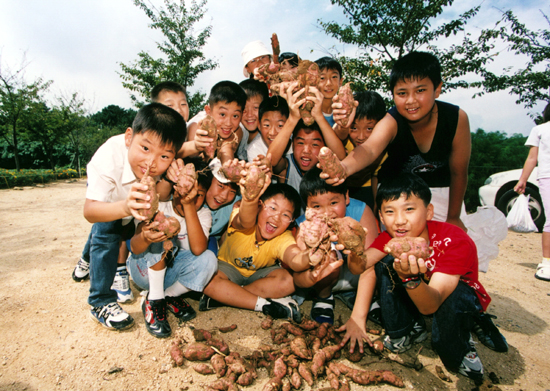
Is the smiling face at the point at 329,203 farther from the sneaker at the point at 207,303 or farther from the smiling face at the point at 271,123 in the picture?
the sneaker at the point at 207,303

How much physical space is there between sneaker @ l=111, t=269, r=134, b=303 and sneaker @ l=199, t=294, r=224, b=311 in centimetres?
69

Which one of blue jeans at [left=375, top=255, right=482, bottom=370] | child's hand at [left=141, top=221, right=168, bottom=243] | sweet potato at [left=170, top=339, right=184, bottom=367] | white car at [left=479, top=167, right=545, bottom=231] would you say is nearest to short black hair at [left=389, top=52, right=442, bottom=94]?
blue jeans at [left=375, top=255, right=482, bottom=370]

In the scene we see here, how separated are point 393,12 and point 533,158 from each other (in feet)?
14.3

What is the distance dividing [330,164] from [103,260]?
191 cm

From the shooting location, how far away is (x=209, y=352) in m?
1.92

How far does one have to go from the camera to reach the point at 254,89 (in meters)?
3.52

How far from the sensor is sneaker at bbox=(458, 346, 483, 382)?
1.83m

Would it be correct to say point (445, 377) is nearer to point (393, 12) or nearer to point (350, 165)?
point (350, 165)

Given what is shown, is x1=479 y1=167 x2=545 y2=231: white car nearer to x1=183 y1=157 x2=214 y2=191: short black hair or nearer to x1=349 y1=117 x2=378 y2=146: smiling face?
x1=349 y1=117 x2=378 y2=146: smiling face

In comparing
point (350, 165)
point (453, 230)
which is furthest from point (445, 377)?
point (350, 165)

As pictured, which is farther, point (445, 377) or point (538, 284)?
point (538, 284)

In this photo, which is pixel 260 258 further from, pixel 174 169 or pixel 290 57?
pixel 290 57

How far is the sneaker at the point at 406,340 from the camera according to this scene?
6.86ft

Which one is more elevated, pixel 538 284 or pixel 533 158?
pixel 533 158
